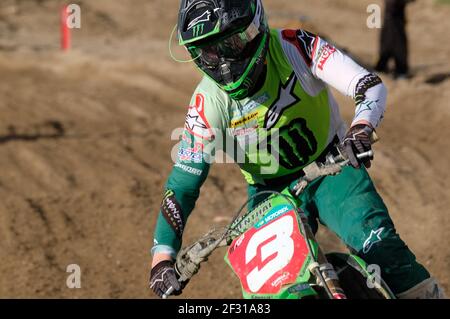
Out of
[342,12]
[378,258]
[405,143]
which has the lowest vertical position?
[342,12]

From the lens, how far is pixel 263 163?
16.7ft

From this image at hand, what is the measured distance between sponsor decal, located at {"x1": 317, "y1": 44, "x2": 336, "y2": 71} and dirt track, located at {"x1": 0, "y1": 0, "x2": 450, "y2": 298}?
9.81 feet

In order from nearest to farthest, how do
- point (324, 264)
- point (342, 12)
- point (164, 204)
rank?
point (324, 264) → point (164, 204) → point (342, 12)

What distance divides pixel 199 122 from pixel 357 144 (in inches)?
42.3

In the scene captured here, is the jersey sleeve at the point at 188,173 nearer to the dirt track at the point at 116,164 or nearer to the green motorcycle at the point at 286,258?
the green motorcycle at the point at 286,258

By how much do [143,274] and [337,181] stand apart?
10.6 feet

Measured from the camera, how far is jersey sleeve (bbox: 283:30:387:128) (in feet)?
14.8

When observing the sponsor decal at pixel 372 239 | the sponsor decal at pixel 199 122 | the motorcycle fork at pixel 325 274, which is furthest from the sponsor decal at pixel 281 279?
the sponsor decal at pixel 199 122

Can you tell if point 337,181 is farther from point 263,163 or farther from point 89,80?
point 89,80

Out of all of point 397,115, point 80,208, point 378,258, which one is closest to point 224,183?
point 80,208

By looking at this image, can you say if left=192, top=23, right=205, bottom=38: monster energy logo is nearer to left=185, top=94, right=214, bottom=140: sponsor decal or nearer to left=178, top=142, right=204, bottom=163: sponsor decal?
left=185, top=94, right=214, bottom=140: sponsor decal

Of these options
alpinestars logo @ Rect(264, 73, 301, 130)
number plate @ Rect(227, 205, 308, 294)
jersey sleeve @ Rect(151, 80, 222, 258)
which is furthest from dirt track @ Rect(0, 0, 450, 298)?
number plate @ Rect(227, 205, 308, 294)

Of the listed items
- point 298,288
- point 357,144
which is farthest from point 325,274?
point 357,144

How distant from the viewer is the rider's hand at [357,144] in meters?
4.02
